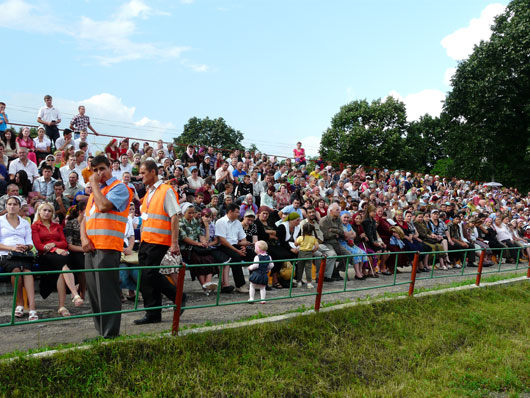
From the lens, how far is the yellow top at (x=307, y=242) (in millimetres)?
8773

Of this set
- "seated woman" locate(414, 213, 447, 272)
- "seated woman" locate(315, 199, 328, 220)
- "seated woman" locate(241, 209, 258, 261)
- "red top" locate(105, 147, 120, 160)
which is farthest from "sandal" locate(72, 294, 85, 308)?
"seated woman" locate(414, 213, 447, 272)

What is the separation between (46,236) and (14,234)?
42 centimetres

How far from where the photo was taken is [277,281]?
854cm

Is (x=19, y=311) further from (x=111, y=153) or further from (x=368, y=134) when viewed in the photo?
(x=368, y=134)

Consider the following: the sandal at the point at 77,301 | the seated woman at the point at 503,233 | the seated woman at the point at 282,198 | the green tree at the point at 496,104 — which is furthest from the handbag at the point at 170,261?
the green tree at the point at 496,104

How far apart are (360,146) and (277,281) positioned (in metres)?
41.0

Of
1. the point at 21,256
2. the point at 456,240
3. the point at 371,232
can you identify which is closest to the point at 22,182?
the point at 21,256

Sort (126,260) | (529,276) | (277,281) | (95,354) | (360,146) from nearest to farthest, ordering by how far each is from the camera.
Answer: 1. (95,354)
2. (126,260)
3. (277,281)
4. (529,276)
5. (360,146)

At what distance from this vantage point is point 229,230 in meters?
8.21

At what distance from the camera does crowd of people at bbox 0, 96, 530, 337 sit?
5.11m

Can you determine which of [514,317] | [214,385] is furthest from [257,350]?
[514,317]

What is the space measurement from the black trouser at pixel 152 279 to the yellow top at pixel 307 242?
3.91 m

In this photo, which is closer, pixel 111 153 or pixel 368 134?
pixel 111 153

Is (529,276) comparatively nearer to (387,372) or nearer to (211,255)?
(387,372)
